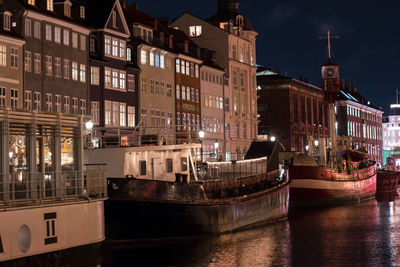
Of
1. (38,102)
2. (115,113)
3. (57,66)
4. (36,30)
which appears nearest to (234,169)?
(38,102)

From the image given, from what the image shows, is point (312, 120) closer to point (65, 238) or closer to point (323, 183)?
point (323, 183)

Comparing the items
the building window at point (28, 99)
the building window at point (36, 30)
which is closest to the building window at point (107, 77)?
the building window at point (36, 30)

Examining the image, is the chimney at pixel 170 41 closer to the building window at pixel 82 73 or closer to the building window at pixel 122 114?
the building window at pixel 122 114

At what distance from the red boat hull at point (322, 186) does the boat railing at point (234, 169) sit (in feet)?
46.0

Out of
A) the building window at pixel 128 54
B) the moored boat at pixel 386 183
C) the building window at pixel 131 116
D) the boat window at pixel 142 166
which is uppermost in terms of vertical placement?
the building window at pixel 128 54

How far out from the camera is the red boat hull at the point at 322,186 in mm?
62500

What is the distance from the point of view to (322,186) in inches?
2525

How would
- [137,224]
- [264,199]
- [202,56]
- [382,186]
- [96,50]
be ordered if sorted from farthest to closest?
[382,186], [202,56], [96,50], [264,199], [137,224]

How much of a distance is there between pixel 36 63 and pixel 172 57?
858 inches

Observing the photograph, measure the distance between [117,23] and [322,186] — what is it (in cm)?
2068

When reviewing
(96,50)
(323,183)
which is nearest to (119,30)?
(96,50)

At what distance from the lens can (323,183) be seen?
6425cm

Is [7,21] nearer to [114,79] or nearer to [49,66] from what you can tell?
[49,66]

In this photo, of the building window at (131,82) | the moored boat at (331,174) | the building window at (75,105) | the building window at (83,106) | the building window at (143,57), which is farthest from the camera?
the building window at (143,57)
